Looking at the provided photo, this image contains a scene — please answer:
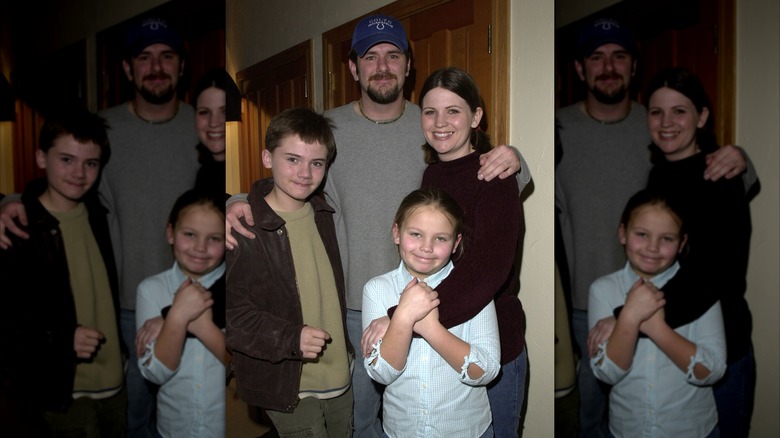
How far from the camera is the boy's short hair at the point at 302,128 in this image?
1.08 m

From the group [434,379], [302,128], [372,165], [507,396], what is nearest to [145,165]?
[302,128]

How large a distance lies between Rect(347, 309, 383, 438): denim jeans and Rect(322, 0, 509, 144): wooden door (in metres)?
0.47

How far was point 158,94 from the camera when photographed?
3.36 ft

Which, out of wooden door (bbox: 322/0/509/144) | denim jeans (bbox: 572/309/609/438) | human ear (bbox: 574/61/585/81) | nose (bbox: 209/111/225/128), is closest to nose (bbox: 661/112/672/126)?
human ear (bbox: 574/61/585/81)

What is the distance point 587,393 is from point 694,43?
0.69 meters

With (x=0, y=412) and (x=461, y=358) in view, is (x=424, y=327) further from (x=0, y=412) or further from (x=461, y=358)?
(x=0, y=412)

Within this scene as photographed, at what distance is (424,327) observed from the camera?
3.20 feet

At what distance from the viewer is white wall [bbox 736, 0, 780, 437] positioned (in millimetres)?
929

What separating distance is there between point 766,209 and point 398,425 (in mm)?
802

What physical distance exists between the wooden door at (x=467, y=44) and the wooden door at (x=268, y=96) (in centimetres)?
25

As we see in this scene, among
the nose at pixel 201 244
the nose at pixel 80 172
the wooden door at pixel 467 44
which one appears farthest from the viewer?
the nose at pixel 201 244

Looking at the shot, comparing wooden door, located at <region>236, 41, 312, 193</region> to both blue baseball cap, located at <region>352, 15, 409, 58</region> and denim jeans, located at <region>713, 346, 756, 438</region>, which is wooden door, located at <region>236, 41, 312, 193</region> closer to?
blue baseball cap, located at <region>352, 15, 409, 58</region>

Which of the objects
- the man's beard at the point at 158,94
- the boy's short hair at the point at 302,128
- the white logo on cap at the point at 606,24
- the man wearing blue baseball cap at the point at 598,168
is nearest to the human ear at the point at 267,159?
the boy's short hair at the point at 302,128

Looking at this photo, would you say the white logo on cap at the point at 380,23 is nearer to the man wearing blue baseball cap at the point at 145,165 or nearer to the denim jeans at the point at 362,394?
the man wearing blue baseball cap at the point at 145,165
